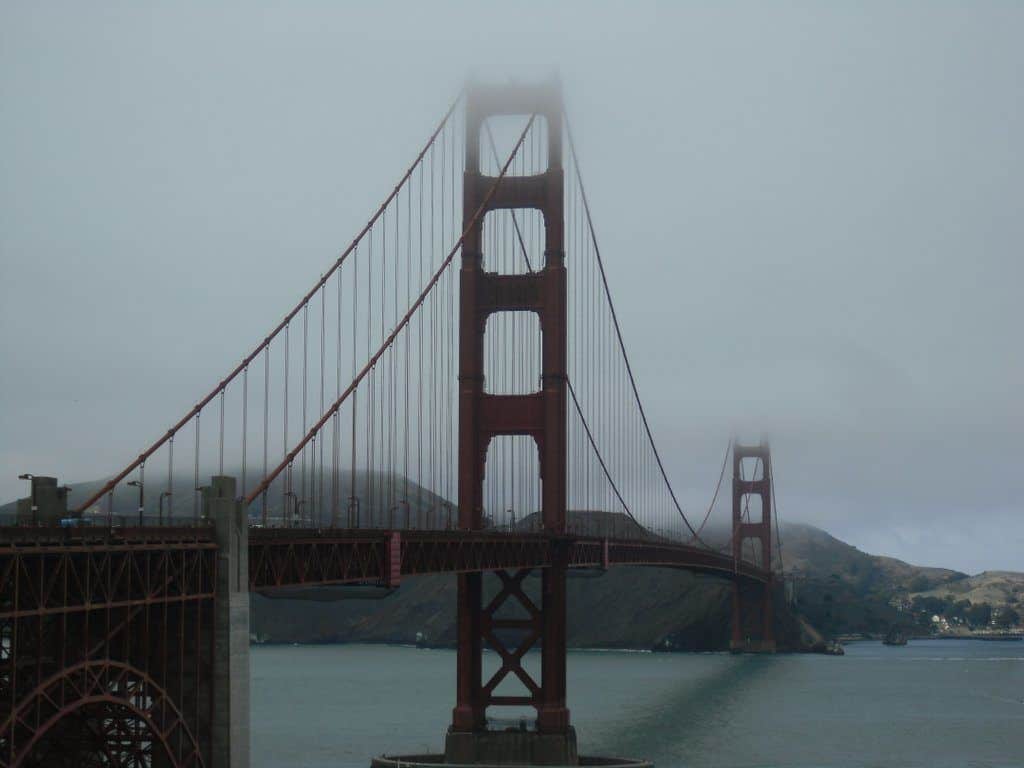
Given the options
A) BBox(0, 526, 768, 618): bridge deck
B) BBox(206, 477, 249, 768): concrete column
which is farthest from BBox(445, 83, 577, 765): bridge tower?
BBox(206, 477, 249, 768): concrete column

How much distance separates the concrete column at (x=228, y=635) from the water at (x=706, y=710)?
99.4 ft

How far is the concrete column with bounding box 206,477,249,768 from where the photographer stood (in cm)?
3144

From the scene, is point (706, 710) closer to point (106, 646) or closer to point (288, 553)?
point (288, 553)

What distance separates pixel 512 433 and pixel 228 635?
92.8ft

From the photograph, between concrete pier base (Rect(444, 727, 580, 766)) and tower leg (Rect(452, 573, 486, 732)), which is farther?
tower leg (Rect(452, 573, 486, 732))

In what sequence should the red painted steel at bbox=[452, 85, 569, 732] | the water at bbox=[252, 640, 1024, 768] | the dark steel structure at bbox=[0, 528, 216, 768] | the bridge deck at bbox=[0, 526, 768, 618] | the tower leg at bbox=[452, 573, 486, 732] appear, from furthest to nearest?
the water at bbox=[252, 640, 1024, 768] < the red painted steel at bbox=[452, 85, 569, 732] < the tower leg at bbox=[452, 573, 486, 732] < the bridge deck at bbox=[0, 526, 768, 618] < the dark steel structure at bbox=[0, 528, 216, 768]

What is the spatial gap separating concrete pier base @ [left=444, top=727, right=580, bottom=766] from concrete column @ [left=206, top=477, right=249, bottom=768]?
82.1ft

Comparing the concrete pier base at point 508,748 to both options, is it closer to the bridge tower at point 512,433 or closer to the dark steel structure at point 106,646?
the bridge tower at point 512,433

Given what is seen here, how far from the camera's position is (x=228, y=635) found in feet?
103

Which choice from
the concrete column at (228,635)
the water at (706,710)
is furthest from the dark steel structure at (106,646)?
the water at (706,710)

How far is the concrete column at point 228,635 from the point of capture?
1238 inches

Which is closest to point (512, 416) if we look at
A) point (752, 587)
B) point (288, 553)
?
point (288, 553)

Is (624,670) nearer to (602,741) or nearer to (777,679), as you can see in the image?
(777,679)

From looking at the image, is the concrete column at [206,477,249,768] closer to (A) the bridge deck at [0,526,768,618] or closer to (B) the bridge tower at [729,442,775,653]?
(A) the bridge deck at [0,526,768,618]
